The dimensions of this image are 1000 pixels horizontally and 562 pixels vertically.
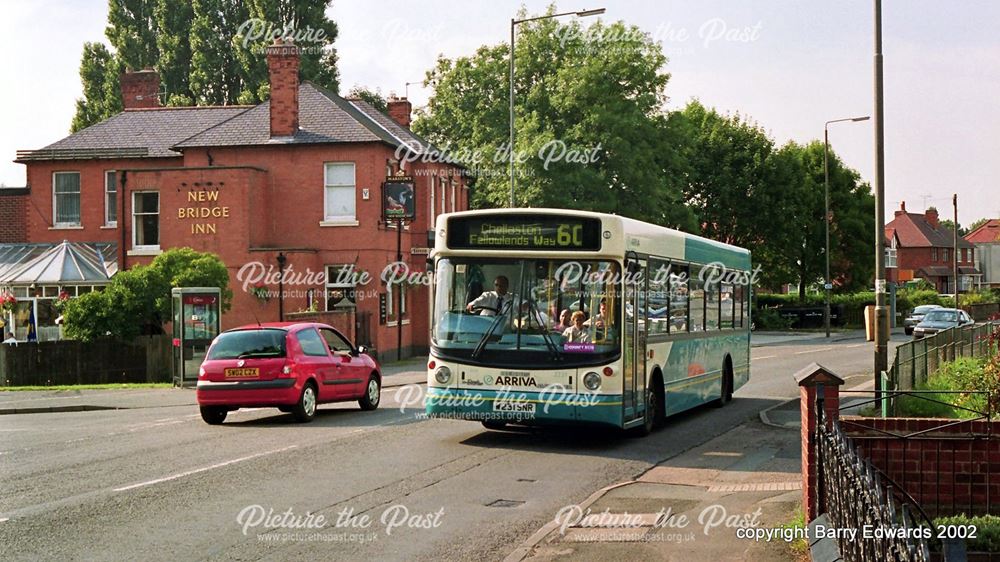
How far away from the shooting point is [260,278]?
38.1 m

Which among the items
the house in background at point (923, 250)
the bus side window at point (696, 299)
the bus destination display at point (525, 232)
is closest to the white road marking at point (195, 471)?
the bus destination display at point (525, 232)

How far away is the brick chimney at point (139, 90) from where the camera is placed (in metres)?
50.6

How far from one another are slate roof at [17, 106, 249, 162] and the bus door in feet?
97.6

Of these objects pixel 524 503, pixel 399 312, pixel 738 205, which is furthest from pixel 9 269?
pixel 738 205

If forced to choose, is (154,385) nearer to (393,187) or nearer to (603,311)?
(393,187)

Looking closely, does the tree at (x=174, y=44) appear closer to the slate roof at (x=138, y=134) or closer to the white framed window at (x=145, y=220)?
the slate roof at (x=138, y=134)

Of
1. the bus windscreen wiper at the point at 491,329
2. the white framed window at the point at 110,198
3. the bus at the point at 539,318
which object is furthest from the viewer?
the white framed window at the point at 110,198

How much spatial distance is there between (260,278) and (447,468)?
2626cm

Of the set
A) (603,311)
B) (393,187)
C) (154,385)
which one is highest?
(393,187)

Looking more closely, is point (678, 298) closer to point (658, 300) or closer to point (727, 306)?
point (658, 300)

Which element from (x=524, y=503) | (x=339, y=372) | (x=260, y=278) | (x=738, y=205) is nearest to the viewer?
(x=524, y=503)

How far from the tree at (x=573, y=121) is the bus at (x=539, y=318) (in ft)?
111

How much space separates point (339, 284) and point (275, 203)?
3.73m

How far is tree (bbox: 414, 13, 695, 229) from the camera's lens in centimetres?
4916
